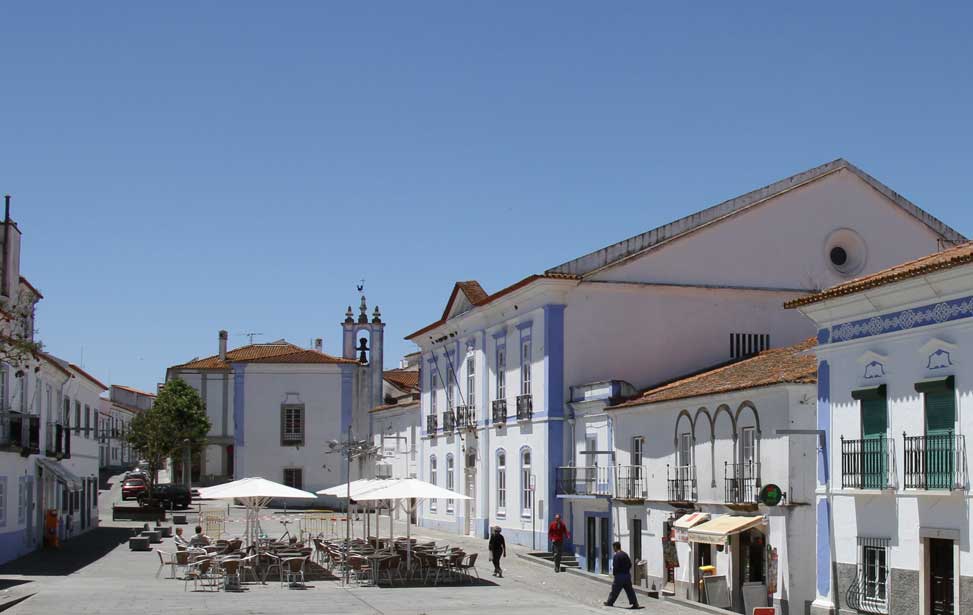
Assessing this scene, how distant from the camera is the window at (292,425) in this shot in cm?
6612

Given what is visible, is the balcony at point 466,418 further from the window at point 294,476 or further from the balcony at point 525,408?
the window at point 294,476

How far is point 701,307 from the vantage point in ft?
124

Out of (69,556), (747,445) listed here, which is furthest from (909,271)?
(69,556)

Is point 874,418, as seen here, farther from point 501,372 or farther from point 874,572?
point 501,372

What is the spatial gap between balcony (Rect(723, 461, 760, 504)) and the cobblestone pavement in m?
2.72

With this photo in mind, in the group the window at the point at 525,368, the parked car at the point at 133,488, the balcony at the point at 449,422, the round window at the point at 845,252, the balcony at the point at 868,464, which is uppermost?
the round window at the point at 845,252

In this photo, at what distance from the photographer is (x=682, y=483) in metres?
30.0

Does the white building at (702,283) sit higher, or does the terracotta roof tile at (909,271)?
the white building at (702,283)

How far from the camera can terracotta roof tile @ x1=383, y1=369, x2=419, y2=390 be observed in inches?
2884

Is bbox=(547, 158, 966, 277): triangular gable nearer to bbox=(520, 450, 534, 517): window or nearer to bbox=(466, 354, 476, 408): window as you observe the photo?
bbox=(520, 450, 534, 517): window

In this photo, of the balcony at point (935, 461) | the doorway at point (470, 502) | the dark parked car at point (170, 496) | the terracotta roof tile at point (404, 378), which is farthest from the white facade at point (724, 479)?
the terracotta roof tile at point (404, 378)

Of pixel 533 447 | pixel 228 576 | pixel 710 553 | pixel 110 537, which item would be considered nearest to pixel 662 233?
pixel 533 447

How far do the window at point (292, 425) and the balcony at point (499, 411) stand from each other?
83.7 feet

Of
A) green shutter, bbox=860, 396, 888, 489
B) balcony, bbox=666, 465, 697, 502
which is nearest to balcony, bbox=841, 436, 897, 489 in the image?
green shutter, bbox=860, 396, 888, 489
